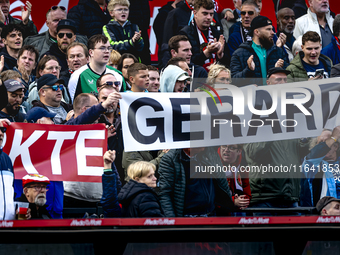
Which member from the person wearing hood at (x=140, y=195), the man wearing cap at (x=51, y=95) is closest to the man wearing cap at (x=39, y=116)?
the man wearing cap at (x=51, y=95)

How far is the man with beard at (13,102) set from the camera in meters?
4.98

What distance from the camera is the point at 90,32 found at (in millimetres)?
6148

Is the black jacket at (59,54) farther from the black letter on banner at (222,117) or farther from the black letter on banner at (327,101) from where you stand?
the black letter on banner at (327,101)

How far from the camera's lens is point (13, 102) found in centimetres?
506

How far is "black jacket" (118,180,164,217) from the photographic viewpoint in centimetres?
422

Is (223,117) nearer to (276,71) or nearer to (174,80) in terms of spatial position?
(174,80)

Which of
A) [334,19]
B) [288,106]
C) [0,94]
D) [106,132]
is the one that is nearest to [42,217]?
[106,132]

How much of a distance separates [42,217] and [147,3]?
10.8 ft

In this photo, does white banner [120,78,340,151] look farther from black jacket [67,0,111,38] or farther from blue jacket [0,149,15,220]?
black jacket [67,0,111,38]

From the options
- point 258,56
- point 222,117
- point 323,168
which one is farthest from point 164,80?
point 323,168

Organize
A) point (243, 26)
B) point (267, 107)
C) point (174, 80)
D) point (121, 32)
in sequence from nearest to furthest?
1. point (267, 107)
2. point (174, 80)
3. point (121, 32)
4. point (243, 26)

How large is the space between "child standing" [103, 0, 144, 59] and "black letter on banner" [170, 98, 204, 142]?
1.53 meters

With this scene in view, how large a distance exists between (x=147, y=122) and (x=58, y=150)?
0.96 m

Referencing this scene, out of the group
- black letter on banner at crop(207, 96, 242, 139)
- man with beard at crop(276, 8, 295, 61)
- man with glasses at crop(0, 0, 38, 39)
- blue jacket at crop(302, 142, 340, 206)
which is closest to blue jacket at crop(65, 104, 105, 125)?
black letter on banner at crop(207, 96, 242, 139)
